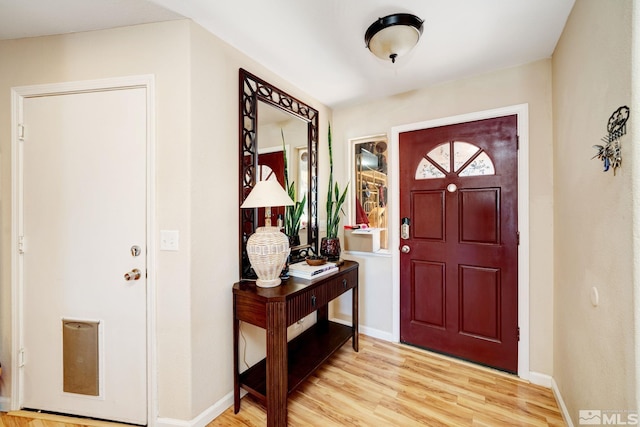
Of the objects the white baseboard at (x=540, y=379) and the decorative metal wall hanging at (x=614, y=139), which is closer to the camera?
the decorative metal wall hanging at (x=614, y=139)

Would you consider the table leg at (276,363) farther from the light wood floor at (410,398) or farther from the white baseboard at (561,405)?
the white baseboard at (561,405)

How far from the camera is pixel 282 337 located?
1.38 m

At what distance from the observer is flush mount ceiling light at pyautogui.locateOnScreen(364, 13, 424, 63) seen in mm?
1385

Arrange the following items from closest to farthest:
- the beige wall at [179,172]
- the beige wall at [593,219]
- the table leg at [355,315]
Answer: the beige wall at [593,219]
the beige wall at [179,172]
the table leg at [355,315]

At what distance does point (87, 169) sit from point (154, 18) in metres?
A: 0.94

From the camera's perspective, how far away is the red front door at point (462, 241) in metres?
1.91

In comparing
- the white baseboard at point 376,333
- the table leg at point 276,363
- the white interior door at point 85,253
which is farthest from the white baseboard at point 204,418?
the white baseboard at point 376,333

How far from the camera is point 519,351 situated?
1864mm

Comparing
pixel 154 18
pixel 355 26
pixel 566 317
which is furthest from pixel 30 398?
pixel 566 317

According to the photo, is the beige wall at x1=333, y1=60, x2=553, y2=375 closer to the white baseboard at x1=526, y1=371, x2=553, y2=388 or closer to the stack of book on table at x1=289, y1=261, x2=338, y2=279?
the white baseboard at x1=526, y1=371, x2=553, y2=388

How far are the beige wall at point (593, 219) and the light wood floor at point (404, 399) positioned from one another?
29 cm

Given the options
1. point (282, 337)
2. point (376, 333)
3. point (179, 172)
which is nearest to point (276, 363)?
point (282, 337)

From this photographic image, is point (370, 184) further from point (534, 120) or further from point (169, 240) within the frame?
point (169, 240)

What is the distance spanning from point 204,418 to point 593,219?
223cm
